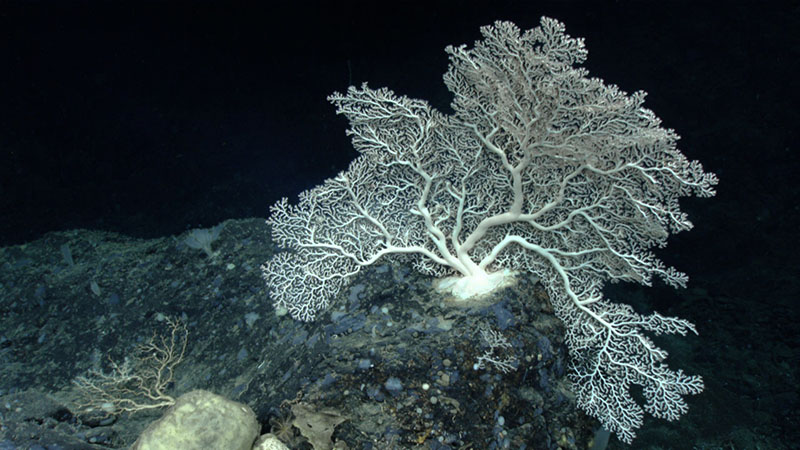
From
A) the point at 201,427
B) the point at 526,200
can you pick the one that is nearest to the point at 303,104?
the point at 526,200

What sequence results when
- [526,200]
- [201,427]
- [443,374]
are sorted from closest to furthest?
1. [201,427]
2. [443,374]
3. [526,200]

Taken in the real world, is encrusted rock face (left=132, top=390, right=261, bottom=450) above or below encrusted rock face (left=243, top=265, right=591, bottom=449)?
below

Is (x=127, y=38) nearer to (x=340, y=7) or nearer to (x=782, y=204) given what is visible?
(x=340, y=7)

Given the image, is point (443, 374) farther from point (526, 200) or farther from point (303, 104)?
point (303, 104)

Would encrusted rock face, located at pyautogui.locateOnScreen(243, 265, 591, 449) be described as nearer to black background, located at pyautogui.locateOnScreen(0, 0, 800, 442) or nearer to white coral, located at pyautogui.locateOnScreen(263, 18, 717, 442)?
white coral, located at pyautogui.locateOnScreen(263, 18, 717, 442)

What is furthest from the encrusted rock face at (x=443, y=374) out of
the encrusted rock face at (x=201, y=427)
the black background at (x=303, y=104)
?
the black background at (x=303, y=104)

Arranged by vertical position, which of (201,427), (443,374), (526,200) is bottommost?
(201,427)

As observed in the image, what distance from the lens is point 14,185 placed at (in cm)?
606

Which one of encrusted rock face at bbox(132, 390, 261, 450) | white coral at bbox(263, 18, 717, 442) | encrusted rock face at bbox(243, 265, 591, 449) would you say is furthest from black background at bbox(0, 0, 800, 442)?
encrusted rock face at bbox(132, 390, 261, 450)

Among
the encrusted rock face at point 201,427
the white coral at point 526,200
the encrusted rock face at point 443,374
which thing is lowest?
the encrusted rock face at point 201,427

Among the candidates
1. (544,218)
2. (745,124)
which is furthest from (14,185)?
(745,124)

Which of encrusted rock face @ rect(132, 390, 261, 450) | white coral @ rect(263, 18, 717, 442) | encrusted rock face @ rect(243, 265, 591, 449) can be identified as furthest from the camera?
white coral @ rect(263, 18, 717, 442)

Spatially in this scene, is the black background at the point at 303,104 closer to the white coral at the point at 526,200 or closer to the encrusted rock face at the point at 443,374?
the white coral at the point at 526,200

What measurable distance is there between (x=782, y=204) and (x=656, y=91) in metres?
1.78
